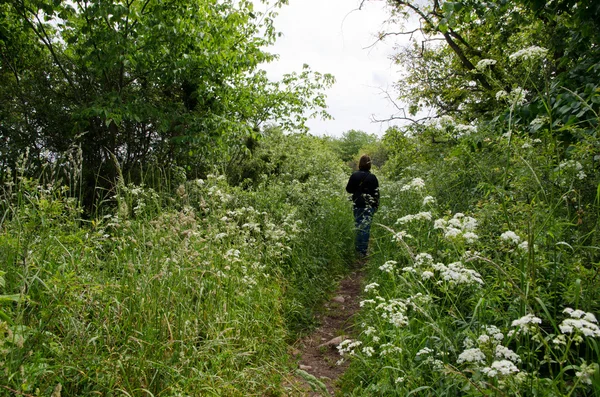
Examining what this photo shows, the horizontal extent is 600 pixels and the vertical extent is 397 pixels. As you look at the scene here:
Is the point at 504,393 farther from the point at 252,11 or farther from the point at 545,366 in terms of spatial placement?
the point at 252,11

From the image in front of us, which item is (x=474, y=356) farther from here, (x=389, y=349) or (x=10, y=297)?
(x=10, y=297)

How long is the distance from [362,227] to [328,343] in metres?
3.68

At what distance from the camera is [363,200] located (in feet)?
25.7

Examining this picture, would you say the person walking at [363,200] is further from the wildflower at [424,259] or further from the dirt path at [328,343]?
the wildflower at [424,259]

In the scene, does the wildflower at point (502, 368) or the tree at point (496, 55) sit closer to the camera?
the wildflower at point (502, 368)

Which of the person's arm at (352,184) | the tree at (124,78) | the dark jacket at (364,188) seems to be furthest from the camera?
the person's arm at (352,184)

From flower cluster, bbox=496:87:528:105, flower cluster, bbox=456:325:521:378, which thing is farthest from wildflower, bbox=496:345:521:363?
flower cluster, bbox=496:87:528:105

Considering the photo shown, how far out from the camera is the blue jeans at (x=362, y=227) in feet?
24.8

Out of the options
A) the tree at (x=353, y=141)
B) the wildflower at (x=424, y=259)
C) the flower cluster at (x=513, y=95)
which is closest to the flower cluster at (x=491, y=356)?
the wildflower at (x=424, y=259)

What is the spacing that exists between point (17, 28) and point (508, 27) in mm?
8573

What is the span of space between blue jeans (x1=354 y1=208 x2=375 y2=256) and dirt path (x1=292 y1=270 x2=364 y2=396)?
69.9 inches

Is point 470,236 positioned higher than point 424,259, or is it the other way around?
point 470,236

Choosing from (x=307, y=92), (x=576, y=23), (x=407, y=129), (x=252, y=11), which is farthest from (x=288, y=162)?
(x=576, y=23)

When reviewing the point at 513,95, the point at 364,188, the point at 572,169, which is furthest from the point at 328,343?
the point at 364,188
